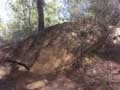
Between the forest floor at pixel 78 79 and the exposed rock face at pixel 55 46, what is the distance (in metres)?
→ 0.38

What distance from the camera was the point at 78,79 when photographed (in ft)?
22.8

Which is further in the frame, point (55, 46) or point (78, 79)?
point (55, 46)

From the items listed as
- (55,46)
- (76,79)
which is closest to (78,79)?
(76,79)

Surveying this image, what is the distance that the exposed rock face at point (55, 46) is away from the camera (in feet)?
24.9

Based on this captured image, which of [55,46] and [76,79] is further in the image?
[55,46]

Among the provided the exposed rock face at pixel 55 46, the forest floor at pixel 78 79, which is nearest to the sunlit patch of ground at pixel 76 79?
the forest floor at pixel 78 79

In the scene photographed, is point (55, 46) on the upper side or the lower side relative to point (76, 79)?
upper

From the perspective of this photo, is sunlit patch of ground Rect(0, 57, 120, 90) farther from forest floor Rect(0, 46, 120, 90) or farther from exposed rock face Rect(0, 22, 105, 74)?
exposed rock face Rect(0, 22, 105, 74)

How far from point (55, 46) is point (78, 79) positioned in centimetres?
134

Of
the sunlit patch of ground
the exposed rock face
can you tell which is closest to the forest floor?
the sunlit patch of ground

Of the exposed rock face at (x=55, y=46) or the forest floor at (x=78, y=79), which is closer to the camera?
the forest floor at (x=78, y=79)

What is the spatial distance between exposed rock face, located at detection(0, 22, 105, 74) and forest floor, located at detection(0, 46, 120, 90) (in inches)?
14.9

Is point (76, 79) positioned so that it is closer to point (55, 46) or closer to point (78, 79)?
point (78, 79)

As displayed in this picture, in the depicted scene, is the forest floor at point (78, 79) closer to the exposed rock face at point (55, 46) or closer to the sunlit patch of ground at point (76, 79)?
the sunlit patch of ground at point (76, 79)
